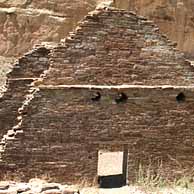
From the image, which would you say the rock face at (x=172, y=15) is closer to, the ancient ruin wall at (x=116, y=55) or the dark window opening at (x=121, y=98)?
the ancient ruin wall at (x=116, y=55)

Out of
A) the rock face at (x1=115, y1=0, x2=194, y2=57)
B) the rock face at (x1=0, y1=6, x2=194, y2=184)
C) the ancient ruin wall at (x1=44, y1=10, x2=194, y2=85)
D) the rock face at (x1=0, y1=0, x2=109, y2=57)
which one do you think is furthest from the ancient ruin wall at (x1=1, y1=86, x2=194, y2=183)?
the rock face at (x1=0, y1=0, x2=109, y2=57)

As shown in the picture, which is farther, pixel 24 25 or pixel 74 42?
pixel 24 25

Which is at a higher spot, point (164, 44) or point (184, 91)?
point (164, 44)

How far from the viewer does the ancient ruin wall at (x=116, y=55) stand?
10.6 meters

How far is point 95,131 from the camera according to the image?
35.1 feet

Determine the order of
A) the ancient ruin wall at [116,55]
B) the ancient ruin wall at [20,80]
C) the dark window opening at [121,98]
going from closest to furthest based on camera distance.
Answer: the ancient ruin wall at [116,55] → the dark window opening at [121,98] → the ancient ruin wall at [20,80]

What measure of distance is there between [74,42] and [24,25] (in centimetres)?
1688

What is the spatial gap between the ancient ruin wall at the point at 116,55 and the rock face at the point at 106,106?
0.02 metres

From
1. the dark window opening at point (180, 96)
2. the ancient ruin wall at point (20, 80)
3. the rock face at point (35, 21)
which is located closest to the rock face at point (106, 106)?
the dark window opening at point (180, 96)

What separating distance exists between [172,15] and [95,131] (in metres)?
16.7

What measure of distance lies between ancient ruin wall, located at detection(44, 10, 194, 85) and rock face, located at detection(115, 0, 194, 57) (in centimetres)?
1513

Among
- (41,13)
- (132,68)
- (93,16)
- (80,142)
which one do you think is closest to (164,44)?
(132,68)

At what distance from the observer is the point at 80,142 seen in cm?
1063

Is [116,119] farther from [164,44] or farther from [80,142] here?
[164,44]
